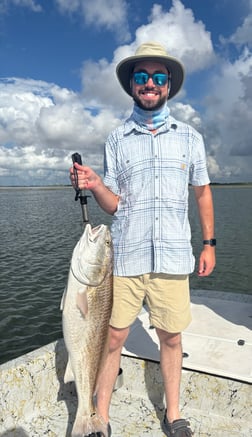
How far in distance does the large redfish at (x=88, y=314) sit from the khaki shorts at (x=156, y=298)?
0.19 meters

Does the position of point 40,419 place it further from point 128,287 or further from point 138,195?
point 138,195

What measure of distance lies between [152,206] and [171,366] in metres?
1.56

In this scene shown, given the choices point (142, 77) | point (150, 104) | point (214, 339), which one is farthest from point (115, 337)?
point (142, 77)

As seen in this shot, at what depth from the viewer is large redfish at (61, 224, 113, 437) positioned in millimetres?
2994

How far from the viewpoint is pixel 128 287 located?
11.2ft

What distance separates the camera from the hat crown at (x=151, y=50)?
3283mm

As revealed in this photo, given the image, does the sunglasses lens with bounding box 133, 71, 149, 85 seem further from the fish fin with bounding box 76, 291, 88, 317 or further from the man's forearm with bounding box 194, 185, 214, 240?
the fish fin with bounding box 76, 291, 88, 317

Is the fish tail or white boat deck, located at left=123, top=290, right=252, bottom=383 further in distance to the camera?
white boat deck, located at left=123, top=290, right=252, bottom=383

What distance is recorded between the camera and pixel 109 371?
3.57 m

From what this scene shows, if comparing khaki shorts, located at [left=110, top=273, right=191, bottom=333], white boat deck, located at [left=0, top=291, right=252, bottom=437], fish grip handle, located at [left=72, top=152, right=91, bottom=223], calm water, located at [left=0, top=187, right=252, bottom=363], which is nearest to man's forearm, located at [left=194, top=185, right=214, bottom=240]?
khaki shorts, located at [left=110, top=273, right=191, bottom=333]

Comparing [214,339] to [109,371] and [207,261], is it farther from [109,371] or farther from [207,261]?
[109,371]

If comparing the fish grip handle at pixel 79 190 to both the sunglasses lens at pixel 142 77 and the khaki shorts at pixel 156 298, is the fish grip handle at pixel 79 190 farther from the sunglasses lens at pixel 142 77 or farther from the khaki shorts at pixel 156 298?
the sunglasses lens at pixel 142 77

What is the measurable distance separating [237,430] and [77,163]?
3096mm

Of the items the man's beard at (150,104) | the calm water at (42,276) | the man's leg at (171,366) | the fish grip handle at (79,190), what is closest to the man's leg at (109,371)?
the man's leg at (171,366)
